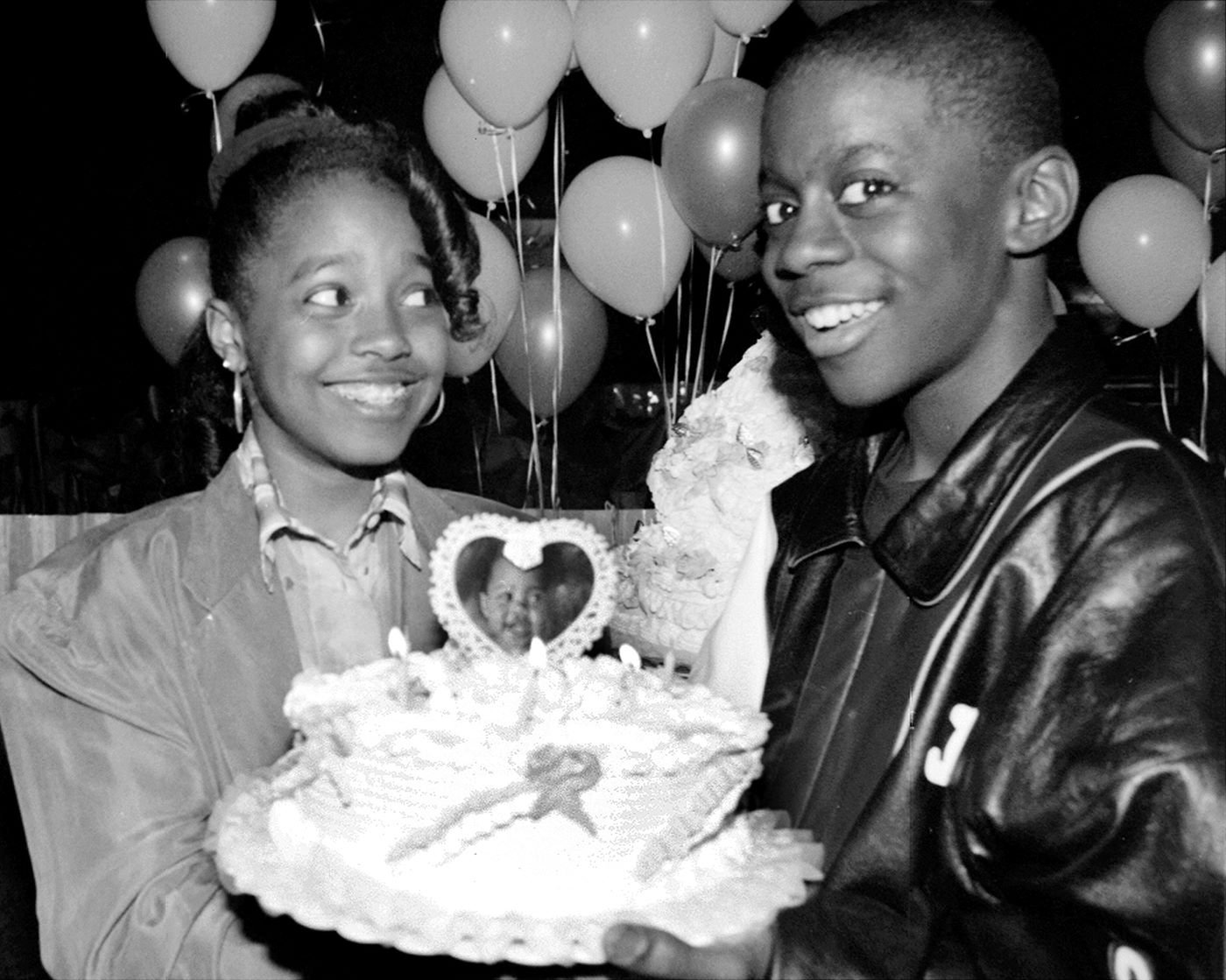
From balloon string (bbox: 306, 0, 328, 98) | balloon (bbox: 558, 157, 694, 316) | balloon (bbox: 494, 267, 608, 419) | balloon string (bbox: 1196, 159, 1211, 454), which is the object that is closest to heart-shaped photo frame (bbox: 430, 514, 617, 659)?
balloon string (bbox: 1196, 159, 1211, 454)

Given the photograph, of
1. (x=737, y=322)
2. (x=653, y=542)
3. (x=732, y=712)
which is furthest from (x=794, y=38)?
(x=732, y=712)

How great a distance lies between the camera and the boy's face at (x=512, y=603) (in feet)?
5.45

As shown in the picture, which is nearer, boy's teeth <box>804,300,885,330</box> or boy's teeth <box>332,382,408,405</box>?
boy's teeth <box>804,300,885,330</box>

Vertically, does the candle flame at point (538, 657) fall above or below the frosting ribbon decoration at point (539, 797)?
above

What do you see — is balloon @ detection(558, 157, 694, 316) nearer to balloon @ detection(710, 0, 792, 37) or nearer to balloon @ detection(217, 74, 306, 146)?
balloon @ detection(710, 0, 792, 37)

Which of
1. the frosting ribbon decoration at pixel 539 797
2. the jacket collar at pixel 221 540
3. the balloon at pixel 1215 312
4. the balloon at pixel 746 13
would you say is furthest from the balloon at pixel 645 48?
the frosting ribbon decoration at pixel 539 797

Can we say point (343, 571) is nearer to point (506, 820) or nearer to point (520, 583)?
point (520, 583)

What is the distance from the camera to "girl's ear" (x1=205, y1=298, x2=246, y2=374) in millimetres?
1969

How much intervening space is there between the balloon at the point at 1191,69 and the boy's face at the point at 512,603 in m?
1.42

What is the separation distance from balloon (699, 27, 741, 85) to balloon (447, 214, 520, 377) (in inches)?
26.7

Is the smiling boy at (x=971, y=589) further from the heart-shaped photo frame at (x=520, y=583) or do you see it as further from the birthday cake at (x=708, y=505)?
the birthday cake at (x=708, y=505)

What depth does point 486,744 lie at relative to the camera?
3.96ft

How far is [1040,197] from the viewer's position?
1.42 m

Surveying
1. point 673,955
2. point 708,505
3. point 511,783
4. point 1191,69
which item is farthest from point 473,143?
point 673,955
